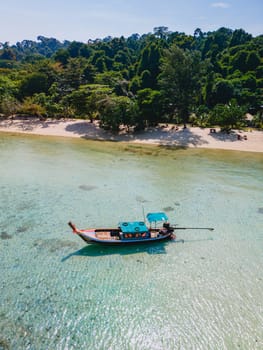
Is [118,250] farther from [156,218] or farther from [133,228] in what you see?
[156,218]

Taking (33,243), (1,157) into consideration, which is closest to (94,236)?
(33,243)

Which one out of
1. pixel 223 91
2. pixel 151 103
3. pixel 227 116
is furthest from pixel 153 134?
pixel 223 91

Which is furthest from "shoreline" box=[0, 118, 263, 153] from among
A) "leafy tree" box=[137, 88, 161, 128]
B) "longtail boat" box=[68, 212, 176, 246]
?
"longtail boat" box=[68, 212, 176, 246]

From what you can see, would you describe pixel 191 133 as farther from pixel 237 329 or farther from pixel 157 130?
pixel 237 329

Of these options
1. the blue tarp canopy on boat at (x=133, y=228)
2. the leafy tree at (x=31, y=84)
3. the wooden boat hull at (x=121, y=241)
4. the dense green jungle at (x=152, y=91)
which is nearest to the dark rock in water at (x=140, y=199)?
the blue tarp canopy on boat at (x=133, y=228)

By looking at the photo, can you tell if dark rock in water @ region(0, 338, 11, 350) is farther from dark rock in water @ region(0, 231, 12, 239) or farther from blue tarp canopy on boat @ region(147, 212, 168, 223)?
blue tarp canopy on boat @ region(147, 212, 168, 223)

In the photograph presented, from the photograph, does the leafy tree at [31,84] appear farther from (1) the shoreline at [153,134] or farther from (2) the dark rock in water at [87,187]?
(2) the dark rock in water at [87,187]
